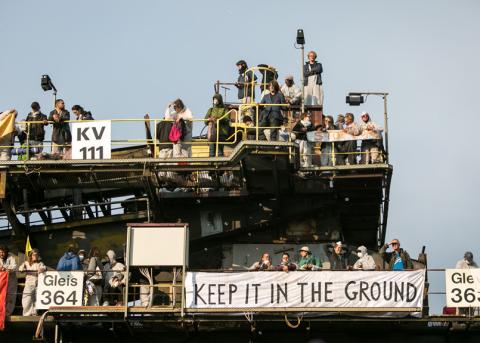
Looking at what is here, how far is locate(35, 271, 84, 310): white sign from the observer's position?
36.9m

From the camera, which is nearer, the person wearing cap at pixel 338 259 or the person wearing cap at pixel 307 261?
the person wearing cap at pixel 307 261

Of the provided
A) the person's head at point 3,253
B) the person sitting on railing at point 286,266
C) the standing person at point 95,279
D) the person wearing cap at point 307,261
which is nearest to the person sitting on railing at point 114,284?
the standing person at point 95,279

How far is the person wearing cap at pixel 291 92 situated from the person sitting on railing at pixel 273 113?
4.89 ft

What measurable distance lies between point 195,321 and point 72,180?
6.20m

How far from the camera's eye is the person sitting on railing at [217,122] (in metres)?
39.9

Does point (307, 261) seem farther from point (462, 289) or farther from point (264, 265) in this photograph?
point (462, 289)

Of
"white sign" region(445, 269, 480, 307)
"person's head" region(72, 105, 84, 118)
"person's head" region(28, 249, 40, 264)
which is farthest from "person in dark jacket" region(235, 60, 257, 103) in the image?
"white sign" region(445, 269, 480, 307)

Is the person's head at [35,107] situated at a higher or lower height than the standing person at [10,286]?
higher

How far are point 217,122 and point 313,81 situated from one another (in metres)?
4.01

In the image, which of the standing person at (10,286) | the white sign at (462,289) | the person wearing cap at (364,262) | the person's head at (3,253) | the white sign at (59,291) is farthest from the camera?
the person's head at (3,253)

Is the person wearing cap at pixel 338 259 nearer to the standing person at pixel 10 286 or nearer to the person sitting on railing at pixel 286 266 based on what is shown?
the person sitting on railing at pixel 286 266

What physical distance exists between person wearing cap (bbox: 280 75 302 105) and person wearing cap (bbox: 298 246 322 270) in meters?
5.30

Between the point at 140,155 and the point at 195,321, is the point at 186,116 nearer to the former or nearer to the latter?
the point at 140,155

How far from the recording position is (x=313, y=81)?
42.8 meters
